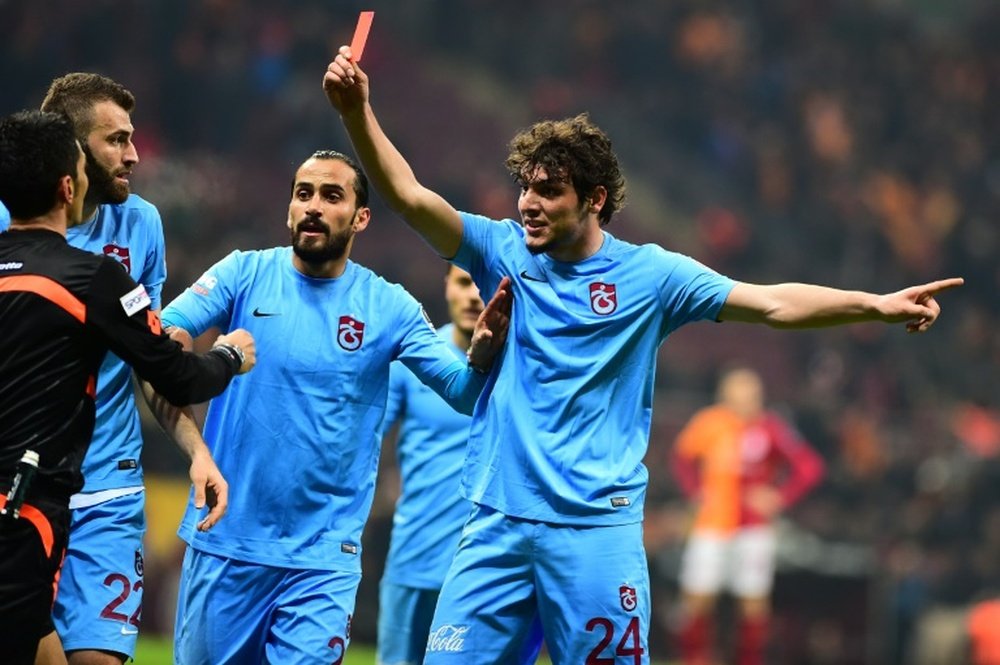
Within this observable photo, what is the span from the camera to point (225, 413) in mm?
5445

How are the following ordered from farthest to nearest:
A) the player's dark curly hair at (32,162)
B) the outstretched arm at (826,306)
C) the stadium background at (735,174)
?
the stadium background at (735,174)
the outstretched arm at (826,306)
the player's dark curly hair at (32,162)

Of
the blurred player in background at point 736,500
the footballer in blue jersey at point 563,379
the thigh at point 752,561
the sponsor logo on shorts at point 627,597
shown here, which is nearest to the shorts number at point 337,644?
the footballer in blue jersey at point 563,379

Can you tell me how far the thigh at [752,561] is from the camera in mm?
12469

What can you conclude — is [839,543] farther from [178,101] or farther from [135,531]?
[135,531]

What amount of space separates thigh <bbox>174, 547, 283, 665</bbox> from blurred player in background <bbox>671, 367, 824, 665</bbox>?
7660 millimetres

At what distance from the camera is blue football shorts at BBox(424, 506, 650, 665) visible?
494cm

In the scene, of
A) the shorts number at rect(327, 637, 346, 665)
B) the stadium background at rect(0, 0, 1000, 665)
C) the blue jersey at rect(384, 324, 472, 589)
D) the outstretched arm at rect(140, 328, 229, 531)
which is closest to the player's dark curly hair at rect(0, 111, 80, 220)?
the outstretched arm at rect(140, 328, 229, 531)

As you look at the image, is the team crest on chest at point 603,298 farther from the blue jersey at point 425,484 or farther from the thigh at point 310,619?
the blue jersey at point 425,484

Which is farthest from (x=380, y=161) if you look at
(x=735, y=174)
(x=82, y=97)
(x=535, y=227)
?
(x=735, y=174)

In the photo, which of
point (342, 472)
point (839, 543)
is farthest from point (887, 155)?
point (342, 472)

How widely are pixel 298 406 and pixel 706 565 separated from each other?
7.87 metres

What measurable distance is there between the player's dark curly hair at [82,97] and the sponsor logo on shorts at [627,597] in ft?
7.67

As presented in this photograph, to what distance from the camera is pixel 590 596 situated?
4934 mm

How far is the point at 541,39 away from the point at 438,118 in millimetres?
2218
